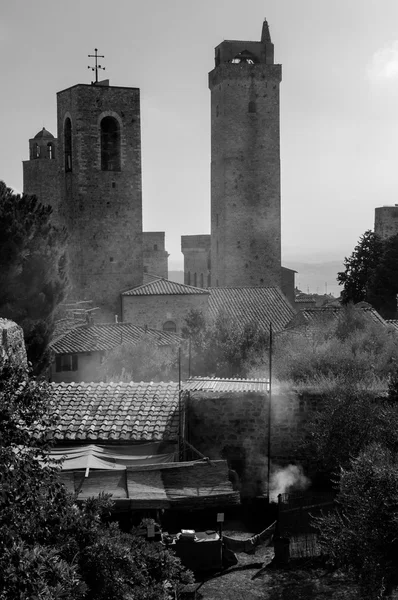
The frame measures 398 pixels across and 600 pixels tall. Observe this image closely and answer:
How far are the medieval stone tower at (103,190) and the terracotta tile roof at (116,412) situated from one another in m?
18.1

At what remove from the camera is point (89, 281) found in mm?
31297

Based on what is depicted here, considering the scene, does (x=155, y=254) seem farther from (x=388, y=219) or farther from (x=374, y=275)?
(x=374, y=275)

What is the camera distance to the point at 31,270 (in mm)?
19828

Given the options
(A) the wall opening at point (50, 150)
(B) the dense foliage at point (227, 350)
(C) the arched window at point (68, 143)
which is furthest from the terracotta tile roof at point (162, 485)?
(A) the wall opening at point (50, 150)

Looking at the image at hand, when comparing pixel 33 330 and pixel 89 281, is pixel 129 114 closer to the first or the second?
pixel 89 281

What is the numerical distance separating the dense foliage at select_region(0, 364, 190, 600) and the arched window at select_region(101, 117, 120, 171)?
85.8 ft

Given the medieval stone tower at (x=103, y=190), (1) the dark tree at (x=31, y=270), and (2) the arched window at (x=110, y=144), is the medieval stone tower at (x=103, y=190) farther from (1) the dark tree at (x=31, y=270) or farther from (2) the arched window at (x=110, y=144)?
(1) the dark tree at (x=31, y=270)

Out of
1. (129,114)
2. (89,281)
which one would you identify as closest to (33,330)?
(89,281)

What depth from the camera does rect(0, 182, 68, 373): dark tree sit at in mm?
18922

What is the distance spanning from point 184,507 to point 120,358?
1347cm

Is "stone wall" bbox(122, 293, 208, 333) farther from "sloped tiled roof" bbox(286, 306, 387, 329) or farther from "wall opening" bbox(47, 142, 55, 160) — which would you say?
"wall opening" bbox(47, 142, 55, 160)

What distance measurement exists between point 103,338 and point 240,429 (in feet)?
41.9

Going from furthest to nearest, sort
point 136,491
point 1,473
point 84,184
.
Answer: point 84,184, point 136,491, point 1,473

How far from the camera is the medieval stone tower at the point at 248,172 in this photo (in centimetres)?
4362
